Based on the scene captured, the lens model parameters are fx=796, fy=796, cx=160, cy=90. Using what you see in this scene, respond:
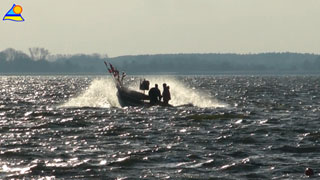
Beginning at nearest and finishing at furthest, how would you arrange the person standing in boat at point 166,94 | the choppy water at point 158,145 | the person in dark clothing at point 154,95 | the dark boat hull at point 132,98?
the choppy water at point 158,145
the person standing in boat at point 166,94
the person in dark clothing at point 154,95
the dark boat hull at point 132,98

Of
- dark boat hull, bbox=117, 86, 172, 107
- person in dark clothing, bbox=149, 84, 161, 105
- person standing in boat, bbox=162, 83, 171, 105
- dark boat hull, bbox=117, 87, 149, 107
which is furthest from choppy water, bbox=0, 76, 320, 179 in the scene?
dark boat hull, bbox=117, 87, 149, 107

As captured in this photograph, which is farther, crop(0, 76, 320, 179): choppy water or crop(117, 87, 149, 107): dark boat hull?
crop(117, 87, 149, 107): dark boat hull

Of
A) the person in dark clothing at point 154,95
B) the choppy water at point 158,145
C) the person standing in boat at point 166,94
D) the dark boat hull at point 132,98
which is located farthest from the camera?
the dark boat hull at point 132,98

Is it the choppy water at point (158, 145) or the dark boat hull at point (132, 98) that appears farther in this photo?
the dark boat hull at point (132, 98)

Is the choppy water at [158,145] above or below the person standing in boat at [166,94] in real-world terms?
below

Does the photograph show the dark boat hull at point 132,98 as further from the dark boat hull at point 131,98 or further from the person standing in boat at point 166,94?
the person standing in boat at point 166,94

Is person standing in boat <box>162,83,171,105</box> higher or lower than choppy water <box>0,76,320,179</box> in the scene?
higher

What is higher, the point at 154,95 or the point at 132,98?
the point at 154,95

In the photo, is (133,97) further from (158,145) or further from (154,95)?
(158,145)

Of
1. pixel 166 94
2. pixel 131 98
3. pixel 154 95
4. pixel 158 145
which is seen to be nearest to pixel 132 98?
pixel 131 98

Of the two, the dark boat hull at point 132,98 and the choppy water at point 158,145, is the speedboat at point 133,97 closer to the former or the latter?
the dark boat hull at point 132,98

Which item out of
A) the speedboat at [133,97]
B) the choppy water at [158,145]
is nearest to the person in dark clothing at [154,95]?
the speedboat at [133,97]

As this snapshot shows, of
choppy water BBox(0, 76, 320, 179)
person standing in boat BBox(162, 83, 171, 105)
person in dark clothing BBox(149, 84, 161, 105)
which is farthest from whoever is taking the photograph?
person in dark clothing BBox(149, 84, 161, 105)

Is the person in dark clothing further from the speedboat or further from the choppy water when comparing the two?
the choppy water
